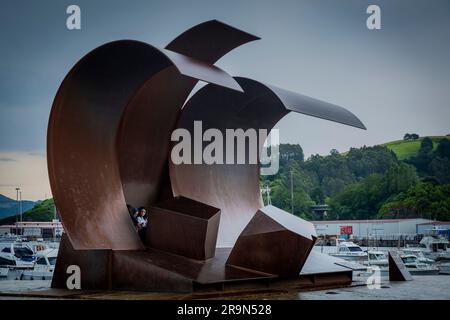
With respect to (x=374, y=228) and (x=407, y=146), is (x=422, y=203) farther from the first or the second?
(x=407, y=146)

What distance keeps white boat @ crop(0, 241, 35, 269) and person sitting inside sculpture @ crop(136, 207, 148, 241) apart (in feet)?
50.3

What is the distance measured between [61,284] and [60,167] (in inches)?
108

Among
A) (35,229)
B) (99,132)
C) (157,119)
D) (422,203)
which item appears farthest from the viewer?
(35,229)

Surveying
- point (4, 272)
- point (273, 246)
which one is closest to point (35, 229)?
point (4, 272)

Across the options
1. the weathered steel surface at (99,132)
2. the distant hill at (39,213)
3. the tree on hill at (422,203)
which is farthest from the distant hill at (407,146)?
the weathered steel surface at (99,132)

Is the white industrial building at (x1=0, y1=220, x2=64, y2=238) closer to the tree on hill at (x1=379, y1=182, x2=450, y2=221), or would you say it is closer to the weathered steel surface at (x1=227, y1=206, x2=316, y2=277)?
the tree on hill at (x1=379, y1=182, x2=450, y2=221)

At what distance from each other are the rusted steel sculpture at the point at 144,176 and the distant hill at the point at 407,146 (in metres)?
77.5

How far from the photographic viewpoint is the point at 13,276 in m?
26.4

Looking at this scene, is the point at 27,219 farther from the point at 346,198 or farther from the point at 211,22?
the point at 211,22

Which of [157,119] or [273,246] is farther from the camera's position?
[157,119]

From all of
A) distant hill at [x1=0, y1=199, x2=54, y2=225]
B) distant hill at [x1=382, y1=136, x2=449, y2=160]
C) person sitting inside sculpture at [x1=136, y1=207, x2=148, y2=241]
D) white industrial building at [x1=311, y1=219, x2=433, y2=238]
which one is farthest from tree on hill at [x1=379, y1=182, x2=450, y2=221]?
person sitting inside sculpture at [x1=136, y1=207, x2=148, y2=241]

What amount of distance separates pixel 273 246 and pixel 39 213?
243 ft

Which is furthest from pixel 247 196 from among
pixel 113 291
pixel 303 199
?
pixel 303 199

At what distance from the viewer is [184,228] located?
14.2m
